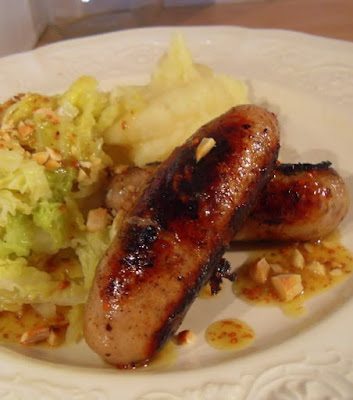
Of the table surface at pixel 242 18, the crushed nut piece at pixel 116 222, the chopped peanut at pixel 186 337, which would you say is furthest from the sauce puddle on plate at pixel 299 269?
the table surface at pixel 242 18

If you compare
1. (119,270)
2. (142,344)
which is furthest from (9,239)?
Result: (142,344)

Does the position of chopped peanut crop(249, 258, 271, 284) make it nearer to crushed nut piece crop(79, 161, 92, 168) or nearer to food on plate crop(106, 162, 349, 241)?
food on plate crop(106, 162, 349, 241)

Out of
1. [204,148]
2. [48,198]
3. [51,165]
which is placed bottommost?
[48,198]

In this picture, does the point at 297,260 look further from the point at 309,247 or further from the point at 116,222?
the point at 116,222

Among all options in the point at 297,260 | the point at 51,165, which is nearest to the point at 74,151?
the point at 51,165

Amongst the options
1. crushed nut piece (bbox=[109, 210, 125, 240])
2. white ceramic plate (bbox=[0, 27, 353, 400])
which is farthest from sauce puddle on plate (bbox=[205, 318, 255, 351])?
crushed nut piece (bbox=[109, 210, 125, 240])

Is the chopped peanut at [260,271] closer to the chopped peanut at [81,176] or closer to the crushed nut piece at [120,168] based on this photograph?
the crushed nut piece at [120,168]
